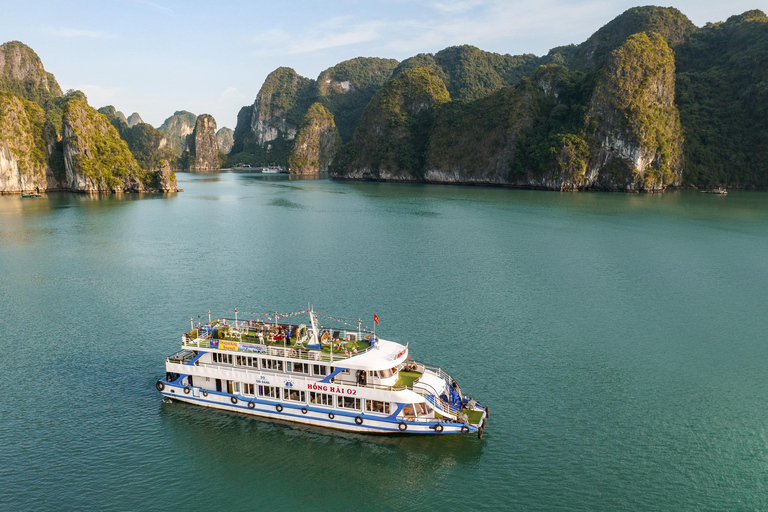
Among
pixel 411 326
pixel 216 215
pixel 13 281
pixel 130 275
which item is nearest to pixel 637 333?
pixel 411 326

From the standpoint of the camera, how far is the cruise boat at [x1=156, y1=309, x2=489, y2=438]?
978 inches

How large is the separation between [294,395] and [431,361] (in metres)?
9.54

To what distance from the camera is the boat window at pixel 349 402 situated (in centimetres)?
2538

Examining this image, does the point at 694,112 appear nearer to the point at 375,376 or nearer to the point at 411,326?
the point at 411,326

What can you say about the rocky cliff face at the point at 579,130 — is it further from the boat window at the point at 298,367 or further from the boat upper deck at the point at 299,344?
the boat window at the point at 298,367

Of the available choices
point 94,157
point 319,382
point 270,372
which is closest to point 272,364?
point 270,372

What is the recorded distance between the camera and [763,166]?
501 feet

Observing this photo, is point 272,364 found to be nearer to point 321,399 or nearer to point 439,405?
point 321,399

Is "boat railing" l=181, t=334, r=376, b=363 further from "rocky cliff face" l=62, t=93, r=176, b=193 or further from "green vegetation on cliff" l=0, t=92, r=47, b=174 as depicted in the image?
"green vegetation on cliff" l=0, t=92, r=47, b=174

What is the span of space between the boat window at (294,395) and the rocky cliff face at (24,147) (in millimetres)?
140770

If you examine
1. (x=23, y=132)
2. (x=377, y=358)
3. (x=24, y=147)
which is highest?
(x=23, y=132)

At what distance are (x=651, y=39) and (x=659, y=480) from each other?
165740mm

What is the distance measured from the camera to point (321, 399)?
84.8 feet

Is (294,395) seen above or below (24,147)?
below
